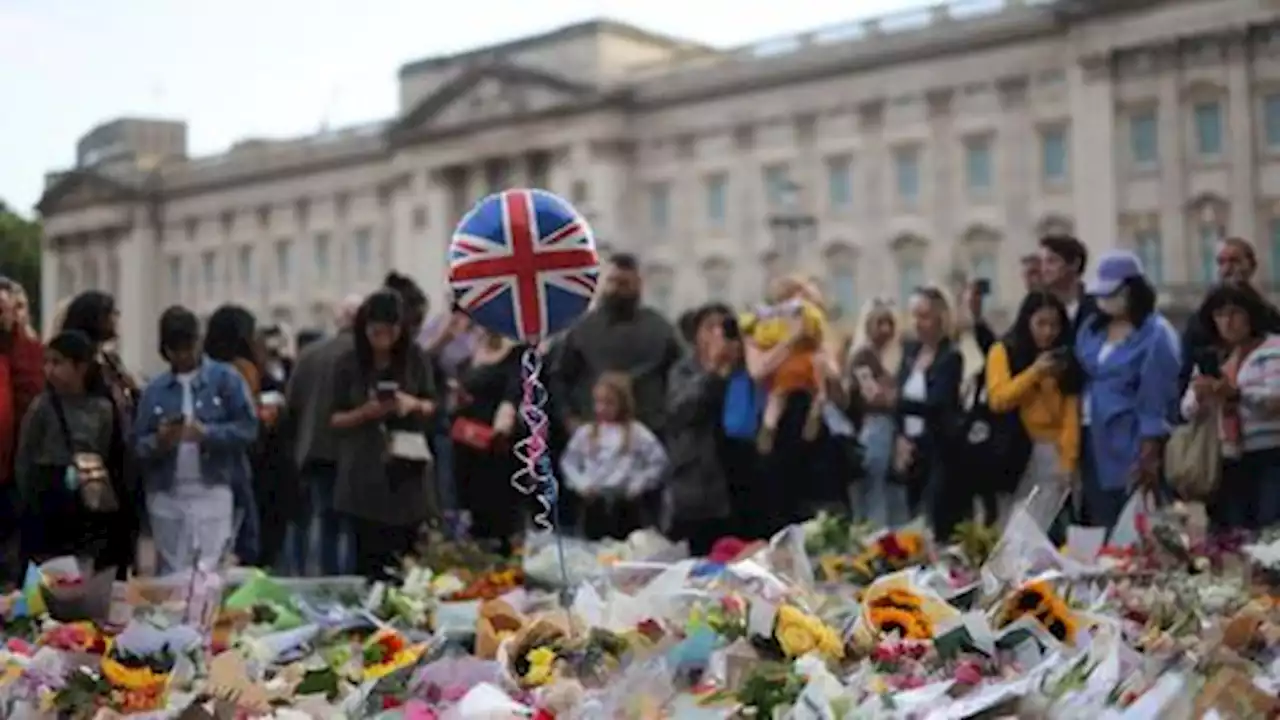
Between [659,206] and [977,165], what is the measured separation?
10.8 m

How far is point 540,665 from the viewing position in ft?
13.7

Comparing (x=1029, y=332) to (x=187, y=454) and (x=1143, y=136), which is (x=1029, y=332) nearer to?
(x=187, y=454)

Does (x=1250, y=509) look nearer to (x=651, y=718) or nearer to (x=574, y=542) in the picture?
(x=574, y=542)

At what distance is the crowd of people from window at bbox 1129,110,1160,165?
30.4 m

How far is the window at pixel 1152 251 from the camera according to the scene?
3834 cm

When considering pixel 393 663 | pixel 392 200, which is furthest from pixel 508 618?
pixel 392 200

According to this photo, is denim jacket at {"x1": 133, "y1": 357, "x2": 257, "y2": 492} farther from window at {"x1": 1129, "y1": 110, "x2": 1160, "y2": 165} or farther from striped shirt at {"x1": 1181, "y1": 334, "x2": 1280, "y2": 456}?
window at {"x1": 1129, "y1": 110, "x2": 1160, "y2": 165}

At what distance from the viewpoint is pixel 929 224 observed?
4319 centimetres

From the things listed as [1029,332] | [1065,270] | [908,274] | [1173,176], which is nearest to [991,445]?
[1029,332]

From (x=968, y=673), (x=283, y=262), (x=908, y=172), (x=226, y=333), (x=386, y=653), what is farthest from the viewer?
(x=283, y=262)

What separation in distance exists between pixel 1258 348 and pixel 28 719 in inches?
197

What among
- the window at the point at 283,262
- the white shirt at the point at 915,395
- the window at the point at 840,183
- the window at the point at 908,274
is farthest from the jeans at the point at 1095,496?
the window at the point at 283,262

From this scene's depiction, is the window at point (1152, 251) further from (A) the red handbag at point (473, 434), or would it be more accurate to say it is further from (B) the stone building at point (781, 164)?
(A) the red handbag at point (473, 434)

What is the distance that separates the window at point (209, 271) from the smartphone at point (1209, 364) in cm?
5991
